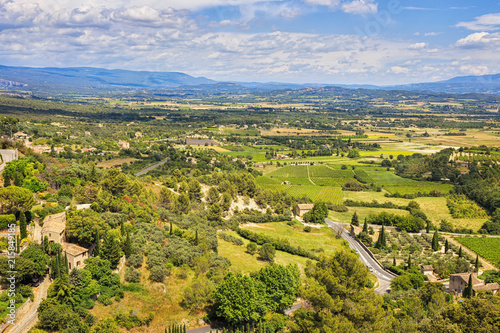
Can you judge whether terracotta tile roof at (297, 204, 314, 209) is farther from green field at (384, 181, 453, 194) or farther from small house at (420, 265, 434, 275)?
green field at (384, 181, 453, 194)

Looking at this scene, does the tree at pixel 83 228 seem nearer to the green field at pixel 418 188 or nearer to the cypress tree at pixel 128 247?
the cypress tree at pixel 128 247

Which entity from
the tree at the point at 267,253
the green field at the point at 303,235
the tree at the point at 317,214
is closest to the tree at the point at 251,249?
the tree at the point at 267,253

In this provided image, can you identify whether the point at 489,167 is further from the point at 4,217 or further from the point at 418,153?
the point at 4,217

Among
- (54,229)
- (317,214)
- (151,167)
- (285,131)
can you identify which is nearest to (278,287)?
(54,229)

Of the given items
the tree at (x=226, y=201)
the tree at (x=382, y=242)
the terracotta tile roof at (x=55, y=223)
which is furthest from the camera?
the tree at (x=226, y=201)

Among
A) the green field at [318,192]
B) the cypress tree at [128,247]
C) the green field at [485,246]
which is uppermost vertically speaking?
the cypress tree at [128,247]

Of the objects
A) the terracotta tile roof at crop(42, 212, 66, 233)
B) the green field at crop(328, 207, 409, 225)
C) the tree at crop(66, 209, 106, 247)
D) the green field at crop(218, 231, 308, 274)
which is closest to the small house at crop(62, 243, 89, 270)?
the tree at crop(66, 209, 106, 247)
